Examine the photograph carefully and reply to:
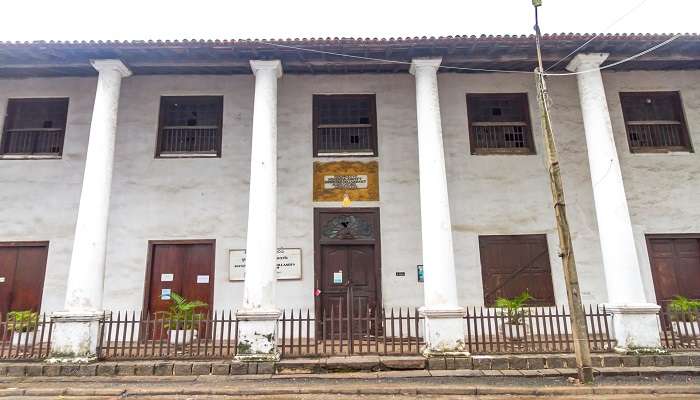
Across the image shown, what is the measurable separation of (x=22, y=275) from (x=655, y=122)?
14.8m

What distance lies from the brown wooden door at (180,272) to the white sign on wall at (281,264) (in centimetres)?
47

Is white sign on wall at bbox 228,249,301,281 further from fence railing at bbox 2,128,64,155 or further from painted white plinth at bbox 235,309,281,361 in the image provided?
fence railing at bbox 2,128,64,155

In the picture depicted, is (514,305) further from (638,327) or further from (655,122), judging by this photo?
(655,122)

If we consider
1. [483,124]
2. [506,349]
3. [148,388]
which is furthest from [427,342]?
[483,124]

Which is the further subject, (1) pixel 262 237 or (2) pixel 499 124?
(2) pixel 499 124

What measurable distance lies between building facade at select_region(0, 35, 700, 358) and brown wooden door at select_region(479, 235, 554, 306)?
0.10ft

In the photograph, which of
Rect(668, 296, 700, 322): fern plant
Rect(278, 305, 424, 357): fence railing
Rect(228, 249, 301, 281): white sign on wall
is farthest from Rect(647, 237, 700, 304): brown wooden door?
Rect(228, 249, 301, 281): white sign on wall

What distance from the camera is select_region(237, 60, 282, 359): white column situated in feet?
25.3

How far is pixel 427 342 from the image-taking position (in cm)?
782

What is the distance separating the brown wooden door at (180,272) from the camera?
9844 millimetres

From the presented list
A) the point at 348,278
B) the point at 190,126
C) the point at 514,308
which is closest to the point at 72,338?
the point at 190,126

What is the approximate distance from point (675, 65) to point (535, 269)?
5.88m

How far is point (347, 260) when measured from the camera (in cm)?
1000

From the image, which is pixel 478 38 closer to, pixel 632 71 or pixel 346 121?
pixel 346 121
